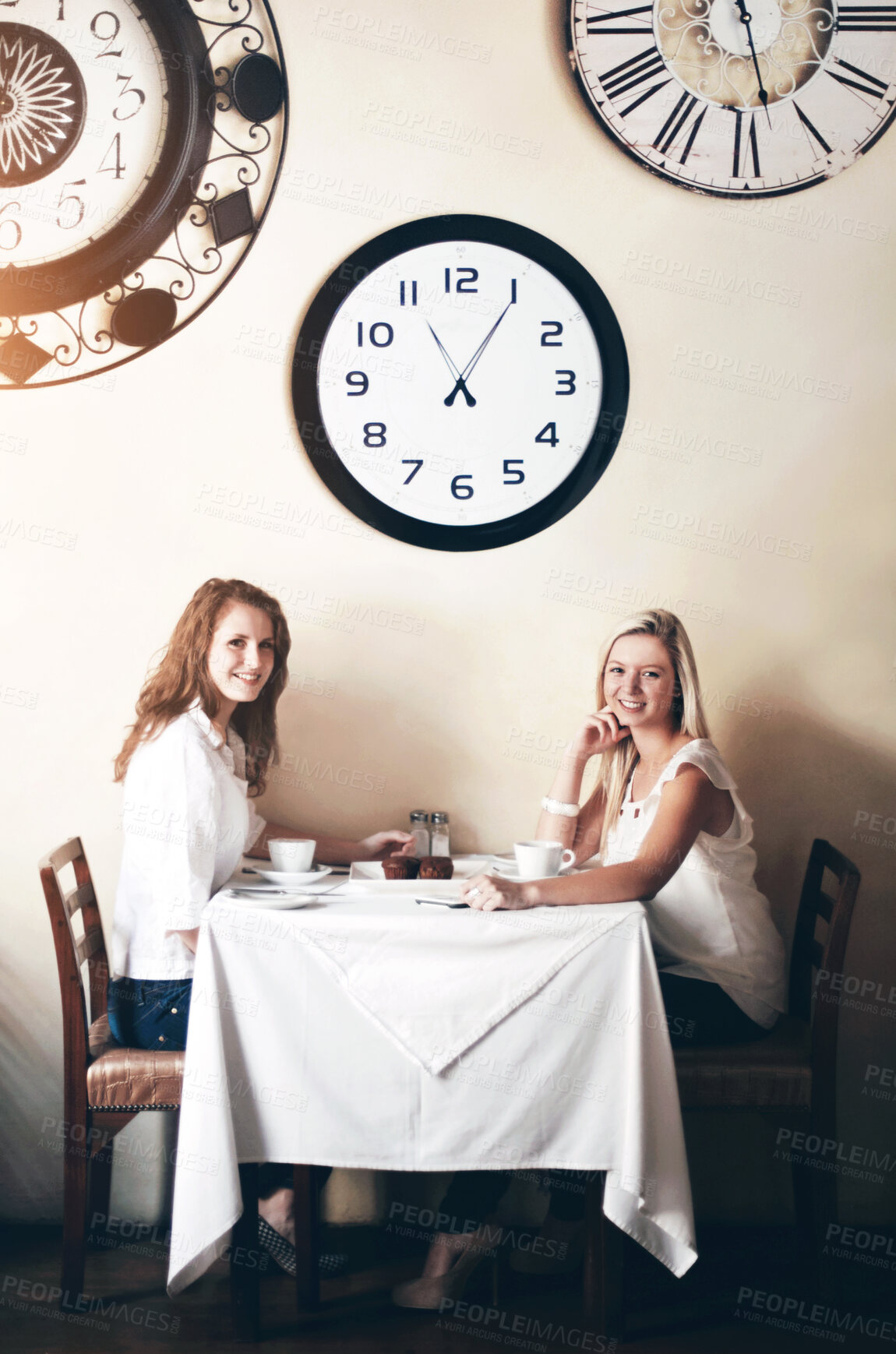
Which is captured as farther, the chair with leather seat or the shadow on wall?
the shadow on wall

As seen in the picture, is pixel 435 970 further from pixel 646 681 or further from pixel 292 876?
pixel 646 681

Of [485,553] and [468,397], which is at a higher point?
[468,397]

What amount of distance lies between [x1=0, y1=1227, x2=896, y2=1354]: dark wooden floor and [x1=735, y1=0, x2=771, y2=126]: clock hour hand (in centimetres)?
240

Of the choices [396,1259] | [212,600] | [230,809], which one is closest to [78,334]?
[212,600]

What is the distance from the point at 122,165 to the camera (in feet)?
7.09

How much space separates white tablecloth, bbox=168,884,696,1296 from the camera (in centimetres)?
161

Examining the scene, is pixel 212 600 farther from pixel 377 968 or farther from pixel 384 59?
pixel 384 59

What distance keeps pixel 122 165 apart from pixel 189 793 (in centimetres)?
141

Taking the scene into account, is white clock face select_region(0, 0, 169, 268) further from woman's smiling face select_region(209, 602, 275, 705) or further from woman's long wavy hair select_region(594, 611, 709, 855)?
woman's long wavy hair select_region(594, 611, 709, 855)

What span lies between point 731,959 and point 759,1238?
0.75m

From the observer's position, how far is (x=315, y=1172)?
184 centimetres

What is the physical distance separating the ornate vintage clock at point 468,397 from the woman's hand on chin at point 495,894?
2.76 ft

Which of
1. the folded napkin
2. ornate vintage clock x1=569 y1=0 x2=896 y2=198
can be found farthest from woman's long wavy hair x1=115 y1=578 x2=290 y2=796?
ornate vintage clock x1=569 y1=0 x2=896 y2=198

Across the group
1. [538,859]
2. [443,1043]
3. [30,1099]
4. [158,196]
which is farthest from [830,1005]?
[158,196]
